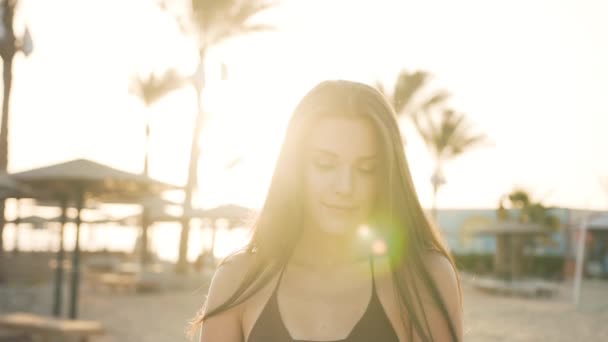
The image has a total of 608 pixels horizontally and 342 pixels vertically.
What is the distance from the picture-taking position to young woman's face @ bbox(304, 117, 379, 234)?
1.60 meters

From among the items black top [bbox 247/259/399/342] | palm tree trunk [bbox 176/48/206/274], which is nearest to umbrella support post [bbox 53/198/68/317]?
palm tree trunk [bbox 176/48/206/274]

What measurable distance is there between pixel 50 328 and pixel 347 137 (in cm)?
830

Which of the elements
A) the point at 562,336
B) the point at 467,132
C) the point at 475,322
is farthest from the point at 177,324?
the point at 467,132

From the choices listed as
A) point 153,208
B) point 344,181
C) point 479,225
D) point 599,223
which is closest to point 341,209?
point 344,181

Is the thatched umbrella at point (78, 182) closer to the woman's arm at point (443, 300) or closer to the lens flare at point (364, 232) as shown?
the lens flare at point (364, 232)

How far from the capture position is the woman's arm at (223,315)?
1610 millimetres

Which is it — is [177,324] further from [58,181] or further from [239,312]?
[239,312]

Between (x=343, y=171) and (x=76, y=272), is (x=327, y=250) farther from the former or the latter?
(x=76, y=272)

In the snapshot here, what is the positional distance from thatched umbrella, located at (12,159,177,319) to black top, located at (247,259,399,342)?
10094 millimetres

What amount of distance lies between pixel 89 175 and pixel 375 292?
10239mm

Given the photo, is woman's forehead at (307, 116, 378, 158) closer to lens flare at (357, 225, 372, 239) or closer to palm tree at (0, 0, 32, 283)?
lens flare at (357, 225, 372, 239)

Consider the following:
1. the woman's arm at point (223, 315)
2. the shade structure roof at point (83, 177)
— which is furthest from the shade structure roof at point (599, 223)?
the woman's arm at point (223, 315)

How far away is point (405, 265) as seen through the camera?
1.59 meters

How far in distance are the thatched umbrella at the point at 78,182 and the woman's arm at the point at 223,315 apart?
1000 cm
